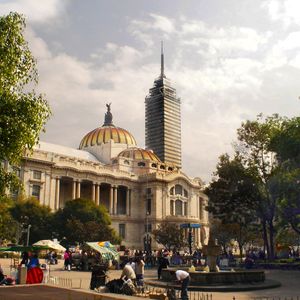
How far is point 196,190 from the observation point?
10362 cm

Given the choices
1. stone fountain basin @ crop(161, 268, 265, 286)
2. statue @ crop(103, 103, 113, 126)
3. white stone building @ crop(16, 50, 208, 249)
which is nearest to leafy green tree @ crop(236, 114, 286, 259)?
stone fountain basin @ crop(161, 268, 265, 286)

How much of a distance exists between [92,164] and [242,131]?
4984 centimetres

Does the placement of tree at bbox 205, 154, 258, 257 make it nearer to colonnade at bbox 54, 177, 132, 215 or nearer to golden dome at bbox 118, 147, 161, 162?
colonnade at bbox 54, 177, 132, 215

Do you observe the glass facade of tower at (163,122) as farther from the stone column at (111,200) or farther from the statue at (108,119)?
the stone column at (111,200)

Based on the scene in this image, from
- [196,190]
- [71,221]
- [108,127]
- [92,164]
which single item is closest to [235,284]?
[71,221]

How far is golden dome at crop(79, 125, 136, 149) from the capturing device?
111375mm

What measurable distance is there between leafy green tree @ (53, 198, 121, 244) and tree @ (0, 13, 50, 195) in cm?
4653

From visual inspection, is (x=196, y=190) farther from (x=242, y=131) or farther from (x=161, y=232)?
(x=242, y=131)

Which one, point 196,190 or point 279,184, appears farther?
point 196,190

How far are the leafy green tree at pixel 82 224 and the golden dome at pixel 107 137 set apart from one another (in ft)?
139

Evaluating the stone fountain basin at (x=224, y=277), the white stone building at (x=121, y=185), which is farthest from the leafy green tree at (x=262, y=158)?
the white stone building at (x=121, y=185)

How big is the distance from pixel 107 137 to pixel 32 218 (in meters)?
48.8

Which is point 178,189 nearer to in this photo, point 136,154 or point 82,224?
point 136,154

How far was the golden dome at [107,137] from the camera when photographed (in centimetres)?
11138
